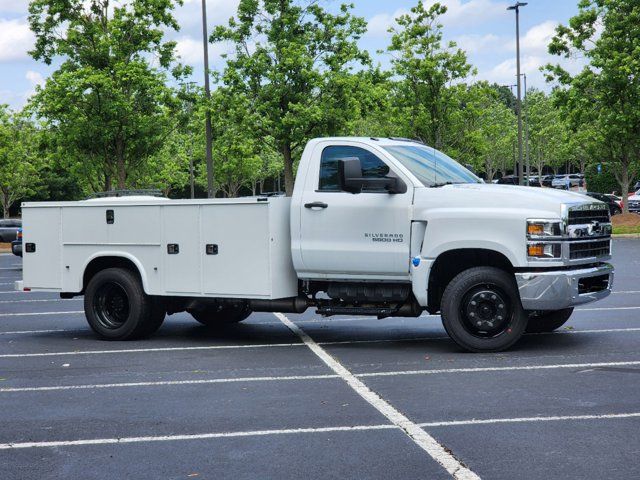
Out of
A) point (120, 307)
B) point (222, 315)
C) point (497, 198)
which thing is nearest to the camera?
point (497, 198)

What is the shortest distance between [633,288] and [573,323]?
4.64 metres

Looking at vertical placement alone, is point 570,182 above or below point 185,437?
above

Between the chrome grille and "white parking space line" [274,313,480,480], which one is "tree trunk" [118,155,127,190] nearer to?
"white parking space line" [274,313,480,480]

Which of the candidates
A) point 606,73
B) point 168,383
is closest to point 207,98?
point 606,73

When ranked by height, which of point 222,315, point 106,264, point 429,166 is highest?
point 429,166

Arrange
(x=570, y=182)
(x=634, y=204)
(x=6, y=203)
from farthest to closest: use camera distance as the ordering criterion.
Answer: (x=570, y=182) → (x=6, y=203) → (x=634, y=204)

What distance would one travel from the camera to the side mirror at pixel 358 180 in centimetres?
945

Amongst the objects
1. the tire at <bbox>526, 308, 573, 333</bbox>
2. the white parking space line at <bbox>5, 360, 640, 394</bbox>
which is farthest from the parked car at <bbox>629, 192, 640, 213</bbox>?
the white parking space line at <bbox>5, 360, 640, 394</bbox>

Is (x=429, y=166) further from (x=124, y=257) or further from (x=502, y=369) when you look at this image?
(x=124, y=257)

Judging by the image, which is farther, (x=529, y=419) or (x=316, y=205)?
(x=316, y=205)

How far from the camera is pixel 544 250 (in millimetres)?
9141

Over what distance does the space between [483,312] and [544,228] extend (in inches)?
41.2

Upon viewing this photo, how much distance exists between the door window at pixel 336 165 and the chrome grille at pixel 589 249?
2.05m

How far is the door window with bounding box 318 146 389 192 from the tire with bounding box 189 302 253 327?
2517mm
